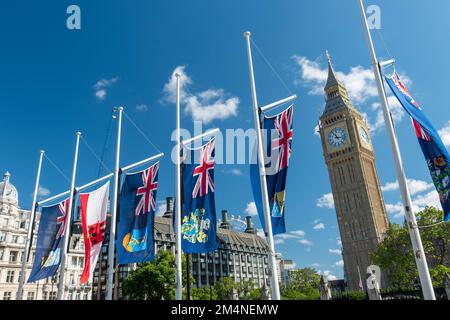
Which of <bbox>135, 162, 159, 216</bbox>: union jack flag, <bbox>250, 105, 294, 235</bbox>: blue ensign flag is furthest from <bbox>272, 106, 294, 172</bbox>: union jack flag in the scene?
<bbox>135, 162, 159, 216</bbox>: union jack flag

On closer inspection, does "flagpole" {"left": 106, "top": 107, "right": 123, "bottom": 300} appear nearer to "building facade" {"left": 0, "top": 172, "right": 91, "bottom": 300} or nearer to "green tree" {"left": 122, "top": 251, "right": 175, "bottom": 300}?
"green tree" {"left": 122, "top": 251, "right": 175, "bottom": 300}

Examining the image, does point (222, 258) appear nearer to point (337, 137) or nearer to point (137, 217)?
point (337, 137)

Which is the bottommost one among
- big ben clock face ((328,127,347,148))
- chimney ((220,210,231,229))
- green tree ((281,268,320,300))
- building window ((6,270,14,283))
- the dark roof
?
green tree ((281,268,320,300))

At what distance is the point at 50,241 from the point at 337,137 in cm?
9605

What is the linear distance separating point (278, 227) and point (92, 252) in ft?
41.7

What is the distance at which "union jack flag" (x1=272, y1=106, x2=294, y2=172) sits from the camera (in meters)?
16.5

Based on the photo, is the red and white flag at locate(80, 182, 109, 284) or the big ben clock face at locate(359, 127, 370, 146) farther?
the big ben clock face at locate(359, 127, 370, 146)

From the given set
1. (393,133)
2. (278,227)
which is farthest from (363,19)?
(278,227)

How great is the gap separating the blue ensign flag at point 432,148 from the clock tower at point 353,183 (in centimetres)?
8588

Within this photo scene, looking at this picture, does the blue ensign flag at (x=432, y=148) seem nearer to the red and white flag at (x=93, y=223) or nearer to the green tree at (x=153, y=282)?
the red and white flag at (x=93, y=223)

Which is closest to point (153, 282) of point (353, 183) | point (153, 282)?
point (153, 282)

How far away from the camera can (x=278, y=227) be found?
1600 cm

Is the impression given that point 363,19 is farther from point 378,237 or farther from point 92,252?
point 378,237
